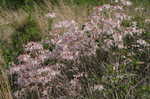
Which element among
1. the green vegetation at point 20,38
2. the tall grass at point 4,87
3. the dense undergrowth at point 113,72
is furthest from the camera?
the green vegetation at point 20,38

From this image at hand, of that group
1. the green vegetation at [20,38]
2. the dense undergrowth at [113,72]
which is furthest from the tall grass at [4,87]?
the green vegetation at [20,38]

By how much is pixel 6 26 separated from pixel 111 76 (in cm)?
353

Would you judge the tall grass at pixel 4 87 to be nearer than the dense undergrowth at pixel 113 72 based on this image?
No

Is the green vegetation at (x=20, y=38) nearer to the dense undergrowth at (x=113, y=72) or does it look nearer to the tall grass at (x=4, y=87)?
the dense undergrowth at (x=113, y=72)

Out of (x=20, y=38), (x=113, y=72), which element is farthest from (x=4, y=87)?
(x=20, y=38)

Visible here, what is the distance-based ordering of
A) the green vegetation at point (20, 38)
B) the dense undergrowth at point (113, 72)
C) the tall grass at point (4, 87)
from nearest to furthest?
the dense undergrowth at point (113, 72)
the tall grass at point (4, 87)
the green vegetation at point (20, 38)

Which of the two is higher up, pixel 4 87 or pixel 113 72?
pixel 113 72

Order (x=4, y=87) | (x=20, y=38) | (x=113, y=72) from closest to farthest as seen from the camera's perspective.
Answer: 1. (x=113, y=72)
2. (x=4, y=87)
3. (x=20, y=38)

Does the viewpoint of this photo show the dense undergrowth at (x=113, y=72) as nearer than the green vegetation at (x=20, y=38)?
Yes

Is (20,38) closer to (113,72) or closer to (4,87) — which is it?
(4,87)

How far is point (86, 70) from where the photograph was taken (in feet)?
14.3

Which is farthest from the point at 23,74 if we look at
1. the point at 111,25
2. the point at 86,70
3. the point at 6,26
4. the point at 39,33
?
the point at 6,26

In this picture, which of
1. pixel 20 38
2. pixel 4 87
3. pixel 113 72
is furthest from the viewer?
pixel 20 38

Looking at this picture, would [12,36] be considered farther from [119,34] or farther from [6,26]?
[119,34]
